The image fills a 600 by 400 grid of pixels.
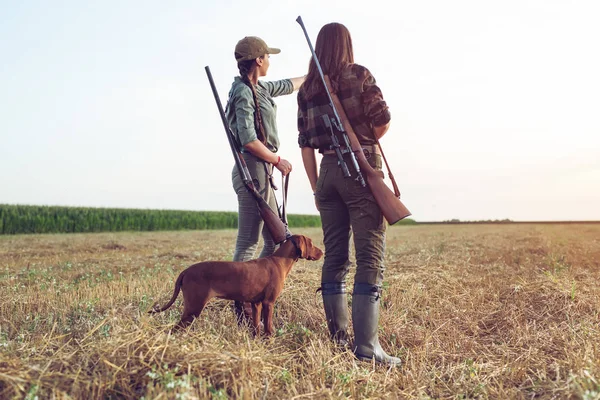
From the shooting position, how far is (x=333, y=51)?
13.0ft

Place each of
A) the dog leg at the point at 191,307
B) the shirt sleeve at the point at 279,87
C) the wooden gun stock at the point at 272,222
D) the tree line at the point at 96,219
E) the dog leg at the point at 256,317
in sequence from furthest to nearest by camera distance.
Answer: the tree line at the point at 96,219, the shirt sleeve at the point at 279,87, the wooden gun stock at the point at 272,222, the dog leg at the point at 256,317, the dog leg at the point at 191,307

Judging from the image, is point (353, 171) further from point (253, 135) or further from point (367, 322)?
point (367, 322)

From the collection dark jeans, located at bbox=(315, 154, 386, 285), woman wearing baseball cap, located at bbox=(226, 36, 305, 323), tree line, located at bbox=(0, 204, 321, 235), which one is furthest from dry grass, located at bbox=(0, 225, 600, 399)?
tree line, located at bbox=(0, 204, 321, 235)

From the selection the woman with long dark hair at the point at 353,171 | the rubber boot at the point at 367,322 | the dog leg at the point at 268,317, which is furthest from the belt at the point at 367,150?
the dog leg at the point at 268,317

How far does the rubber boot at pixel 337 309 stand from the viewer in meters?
4.23

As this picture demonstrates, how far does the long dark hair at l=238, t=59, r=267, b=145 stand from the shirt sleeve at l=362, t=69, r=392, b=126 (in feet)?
3.33

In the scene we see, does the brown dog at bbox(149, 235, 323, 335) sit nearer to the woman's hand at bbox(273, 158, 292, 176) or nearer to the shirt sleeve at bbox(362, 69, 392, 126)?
the woman's hand at bbox(273, 158, 292, 176)

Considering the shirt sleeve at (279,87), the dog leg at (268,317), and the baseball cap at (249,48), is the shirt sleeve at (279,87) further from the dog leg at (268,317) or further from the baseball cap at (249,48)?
the dog leg at (268,317)

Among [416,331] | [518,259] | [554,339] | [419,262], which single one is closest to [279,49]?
[416,331]

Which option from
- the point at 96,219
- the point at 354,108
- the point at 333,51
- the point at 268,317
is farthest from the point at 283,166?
the point at 96,219

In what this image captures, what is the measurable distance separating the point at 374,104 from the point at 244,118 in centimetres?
113

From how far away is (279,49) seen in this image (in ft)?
15.4

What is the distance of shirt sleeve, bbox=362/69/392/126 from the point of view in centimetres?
382

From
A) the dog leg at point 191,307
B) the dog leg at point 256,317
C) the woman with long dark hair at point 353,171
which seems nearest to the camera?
the dog leg at point 191,307
